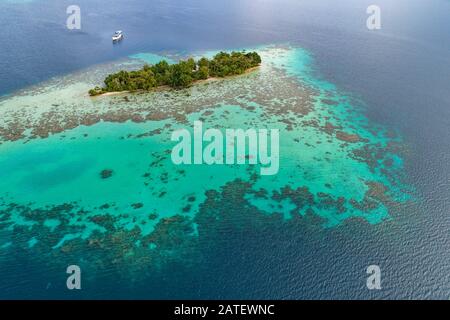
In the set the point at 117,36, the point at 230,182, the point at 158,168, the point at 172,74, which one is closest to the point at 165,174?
the point at 158,168

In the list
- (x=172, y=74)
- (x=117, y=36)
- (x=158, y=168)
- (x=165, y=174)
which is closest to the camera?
(x=165, y=174)

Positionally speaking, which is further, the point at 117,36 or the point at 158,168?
the point at 117,36

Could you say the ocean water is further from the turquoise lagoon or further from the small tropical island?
the small tropical island

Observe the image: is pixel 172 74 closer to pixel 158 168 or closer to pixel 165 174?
pixel 158 168

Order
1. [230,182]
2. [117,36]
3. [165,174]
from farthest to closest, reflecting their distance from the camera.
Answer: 1. [117,36]
2. [165,174]
3. [230,182]

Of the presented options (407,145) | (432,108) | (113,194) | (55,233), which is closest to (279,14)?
(432,108)

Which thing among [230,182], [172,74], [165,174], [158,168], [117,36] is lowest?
[230,182]

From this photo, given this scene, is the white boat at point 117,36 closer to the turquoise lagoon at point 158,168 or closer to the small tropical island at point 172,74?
the turquoise lagoon at point 158,168
